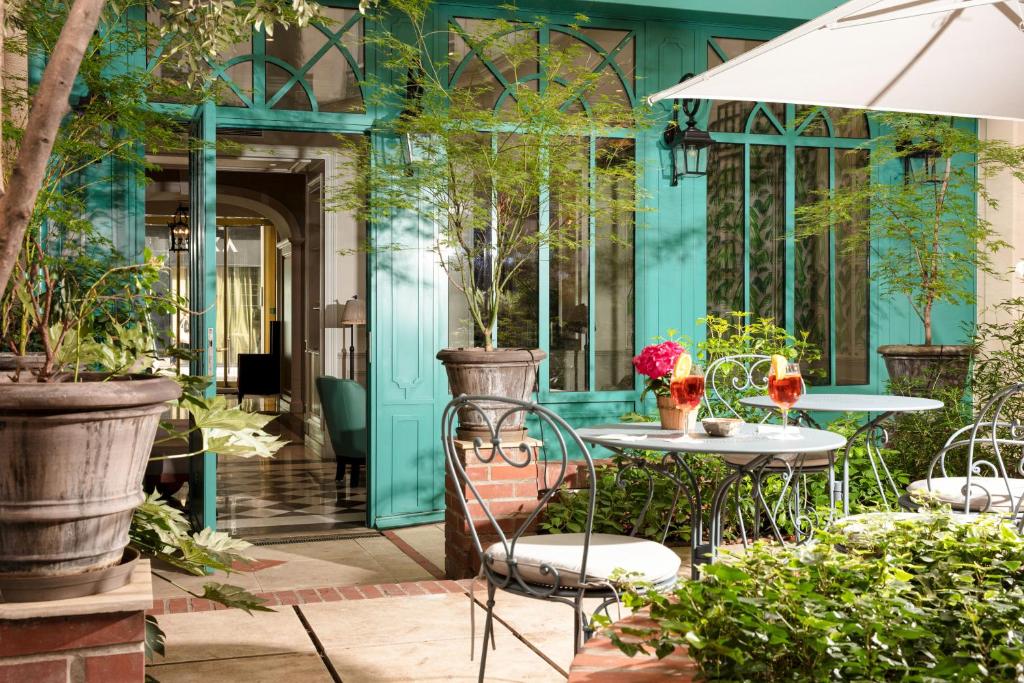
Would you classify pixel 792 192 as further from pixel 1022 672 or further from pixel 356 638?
pixel 1022 672

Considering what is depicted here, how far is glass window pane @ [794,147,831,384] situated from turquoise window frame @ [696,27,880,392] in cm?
3

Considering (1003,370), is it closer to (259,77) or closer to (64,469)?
(259,77)

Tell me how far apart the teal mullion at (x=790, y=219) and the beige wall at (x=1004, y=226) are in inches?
55.1

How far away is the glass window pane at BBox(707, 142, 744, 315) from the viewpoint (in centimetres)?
671

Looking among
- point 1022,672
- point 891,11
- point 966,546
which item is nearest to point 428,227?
point 891,11

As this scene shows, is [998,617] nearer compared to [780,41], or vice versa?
[998,617]

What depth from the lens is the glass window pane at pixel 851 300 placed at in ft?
22.7

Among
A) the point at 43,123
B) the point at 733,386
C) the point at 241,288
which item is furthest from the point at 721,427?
the point at 241,288

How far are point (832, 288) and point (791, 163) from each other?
873 mm

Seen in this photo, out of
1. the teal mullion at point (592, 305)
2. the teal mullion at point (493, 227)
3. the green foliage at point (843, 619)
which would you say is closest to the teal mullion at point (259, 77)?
the teal mullion at point (493, 227)

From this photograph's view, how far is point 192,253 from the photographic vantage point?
17.8ft

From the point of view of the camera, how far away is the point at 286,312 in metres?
13.3

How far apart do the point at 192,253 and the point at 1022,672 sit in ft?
15.4

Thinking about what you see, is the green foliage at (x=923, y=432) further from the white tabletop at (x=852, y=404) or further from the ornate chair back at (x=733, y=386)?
the white tabletop at (x=852, y=404)
